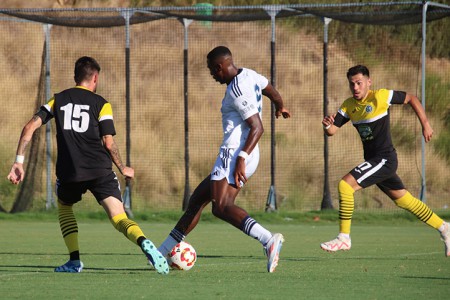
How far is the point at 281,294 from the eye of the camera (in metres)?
8.07

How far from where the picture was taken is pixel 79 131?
984 cm

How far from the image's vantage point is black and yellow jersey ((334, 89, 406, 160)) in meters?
11.9

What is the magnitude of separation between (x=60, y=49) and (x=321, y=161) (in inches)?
338

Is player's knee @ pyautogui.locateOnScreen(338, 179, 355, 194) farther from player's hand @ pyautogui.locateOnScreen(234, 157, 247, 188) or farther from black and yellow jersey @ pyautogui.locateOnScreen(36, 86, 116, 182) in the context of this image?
black and yellow jersey @ pyautogui.locateOnScreen(36, 86, 116, 182)

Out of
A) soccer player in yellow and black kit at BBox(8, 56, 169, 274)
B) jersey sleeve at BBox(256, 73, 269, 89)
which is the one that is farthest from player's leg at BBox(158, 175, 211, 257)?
jersey sleeve at BBox(256, 73, 269, 89)

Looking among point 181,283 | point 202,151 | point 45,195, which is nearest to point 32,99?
point 202,151

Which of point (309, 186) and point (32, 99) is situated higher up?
point (32, 99)

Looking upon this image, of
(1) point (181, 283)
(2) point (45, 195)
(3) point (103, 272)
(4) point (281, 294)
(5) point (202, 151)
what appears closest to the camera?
(4) point (281, 294)

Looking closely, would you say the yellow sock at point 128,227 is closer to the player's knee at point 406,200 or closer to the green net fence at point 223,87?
the player's knee at point 406,200

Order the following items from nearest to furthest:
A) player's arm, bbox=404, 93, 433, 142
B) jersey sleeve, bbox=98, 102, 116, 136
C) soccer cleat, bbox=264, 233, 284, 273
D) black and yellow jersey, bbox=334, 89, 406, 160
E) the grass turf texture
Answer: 1. the grass turf texture
2. soccer cleat, bbox=264, 233, 284, 273
3. jersey sleeve, bbox=98, 102, 116, 136
4. player's arm, bbox=404, 93, 433, 142
5. black and yellow jersey, bbox=334, 89, 406, 160

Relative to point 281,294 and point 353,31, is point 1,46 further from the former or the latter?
point 281,294

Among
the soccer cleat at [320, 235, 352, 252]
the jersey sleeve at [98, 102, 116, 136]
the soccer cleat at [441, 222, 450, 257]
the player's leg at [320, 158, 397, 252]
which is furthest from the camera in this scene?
the player's leg at [320, 158, 397, 252]

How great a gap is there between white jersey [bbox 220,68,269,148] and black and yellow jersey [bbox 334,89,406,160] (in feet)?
7.86

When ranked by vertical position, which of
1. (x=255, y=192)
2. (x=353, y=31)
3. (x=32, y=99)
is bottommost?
(x=255, y=192)
